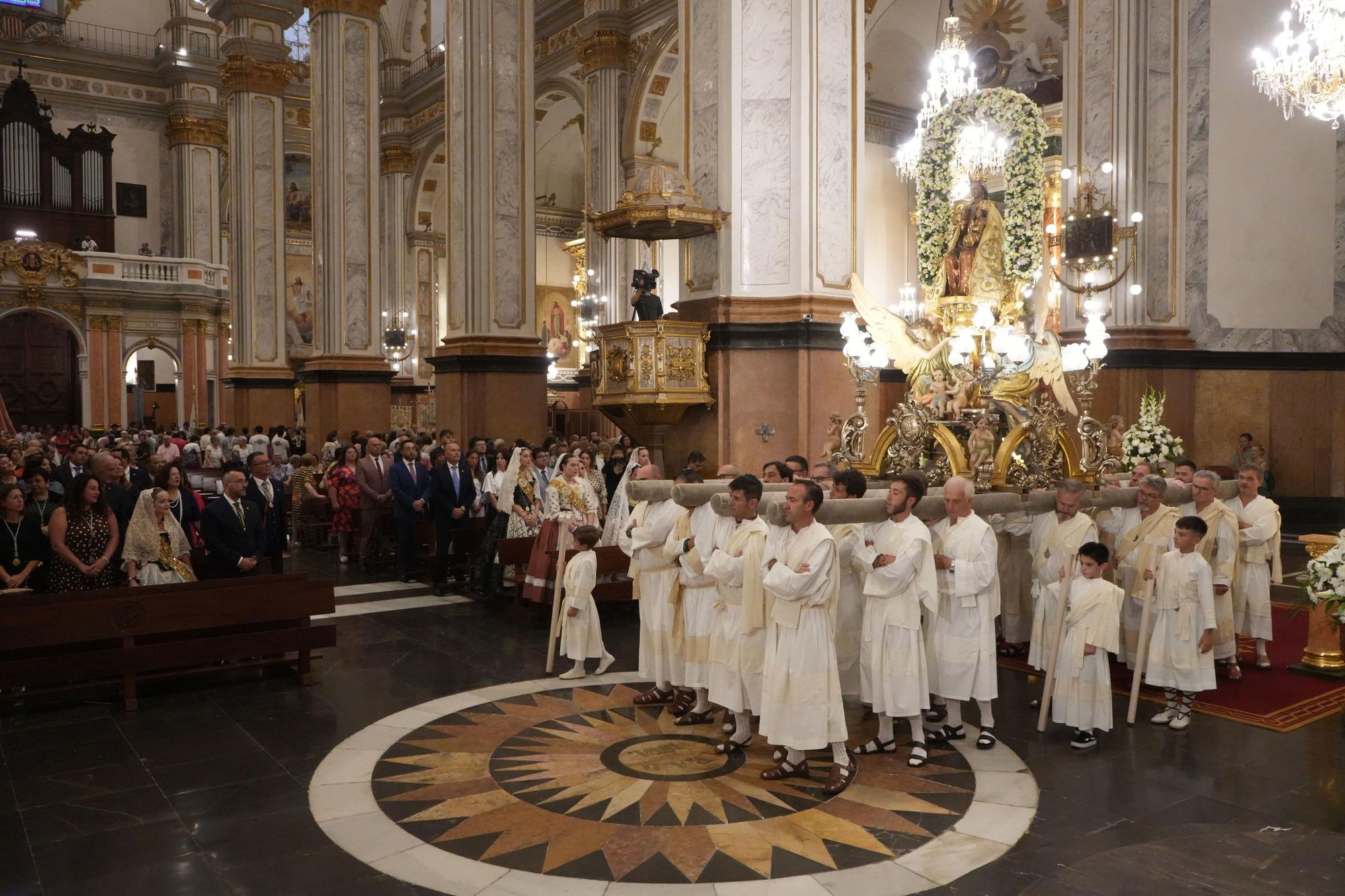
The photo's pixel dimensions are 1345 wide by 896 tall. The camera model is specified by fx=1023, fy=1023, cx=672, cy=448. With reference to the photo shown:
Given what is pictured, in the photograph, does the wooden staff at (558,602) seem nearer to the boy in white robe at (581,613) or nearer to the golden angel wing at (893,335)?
the boy in white robe at (581,613)

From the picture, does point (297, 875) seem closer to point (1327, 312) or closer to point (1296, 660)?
point (1296, 660)

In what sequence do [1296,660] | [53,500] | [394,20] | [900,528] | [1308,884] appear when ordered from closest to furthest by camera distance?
1. [1308,884]
2. [900,528]
3. [1296,660]
4. [53,500]
5. [394,20]

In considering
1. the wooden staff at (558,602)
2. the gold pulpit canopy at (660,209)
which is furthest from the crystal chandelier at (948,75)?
the wooden staff at (558,602)

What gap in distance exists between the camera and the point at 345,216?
18031mm

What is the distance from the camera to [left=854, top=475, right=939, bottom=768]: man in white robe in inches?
219

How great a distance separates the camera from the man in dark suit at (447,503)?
10.6m

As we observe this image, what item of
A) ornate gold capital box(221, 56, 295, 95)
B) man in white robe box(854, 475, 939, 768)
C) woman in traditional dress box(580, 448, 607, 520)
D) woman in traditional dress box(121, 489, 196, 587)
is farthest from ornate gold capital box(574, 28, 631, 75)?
man in white robe box(854, 475, 939, 768)

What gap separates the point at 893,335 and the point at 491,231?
658 cm

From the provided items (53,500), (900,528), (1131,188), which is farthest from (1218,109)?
(53,500)

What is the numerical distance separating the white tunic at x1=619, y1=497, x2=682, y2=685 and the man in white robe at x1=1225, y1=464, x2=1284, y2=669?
4.42 meters

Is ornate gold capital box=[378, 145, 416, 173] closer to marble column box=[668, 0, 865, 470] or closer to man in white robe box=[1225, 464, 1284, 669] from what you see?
marble column box=[668, 0, 865, 470]

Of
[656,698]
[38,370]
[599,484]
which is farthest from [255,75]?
[656,698]

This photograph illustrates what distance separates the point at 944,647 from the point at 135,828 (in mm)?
4259

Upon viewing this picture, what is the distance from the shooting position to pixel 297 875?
4199mm
